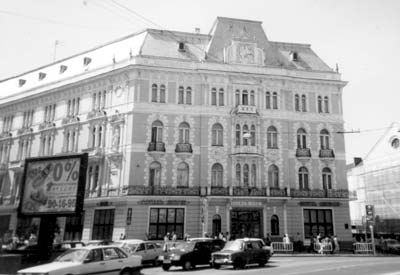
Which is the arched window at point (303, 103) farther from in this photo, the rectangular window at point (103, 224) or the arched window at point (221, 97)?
the rectangular window at point (103, 224)

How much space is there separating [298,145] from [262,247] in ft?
57.7

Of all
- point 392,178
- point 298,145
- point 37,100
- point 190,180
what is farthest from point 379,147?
point 37,100

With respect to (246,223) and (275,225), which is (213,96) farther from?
(275,225)

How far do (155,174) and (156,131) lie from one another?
392 cm

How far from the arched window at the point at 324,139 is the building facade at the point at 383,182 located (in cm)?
1960

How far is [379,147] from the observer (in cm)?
6394

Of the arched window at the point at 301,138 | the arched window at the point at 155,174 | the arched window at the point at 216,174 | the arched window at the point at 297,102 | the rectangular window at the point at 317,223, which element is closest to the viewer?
the arched window at the point at 155,174

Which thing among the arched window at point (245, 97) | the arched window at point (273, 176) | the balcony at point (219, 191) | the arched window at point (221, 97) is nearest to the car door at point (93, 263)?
the balcony at point (219, 191)

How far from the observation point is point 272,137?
3744 cm

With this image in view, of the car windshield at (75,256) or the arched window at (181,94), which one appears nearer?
the car windshield at (75,256)

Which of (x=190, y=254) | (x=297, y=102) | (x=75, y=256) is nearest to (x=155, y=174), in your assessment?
(x=190, y=254)

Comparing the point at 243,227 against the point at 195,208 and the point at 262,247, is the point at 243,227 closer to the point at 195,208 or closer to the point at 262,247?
the point at 195,208

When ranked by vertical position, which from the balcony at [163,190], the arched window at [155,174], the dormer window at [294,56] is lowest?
the balcony at [163,190]

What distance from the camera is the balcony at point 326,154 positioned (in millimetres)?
37688
